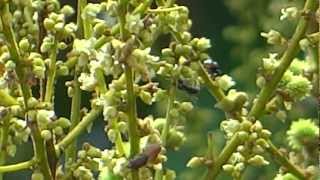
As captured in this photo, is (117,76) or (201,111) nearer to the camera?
(117,76)

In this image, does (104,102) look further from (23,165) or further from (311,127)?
(311,127)

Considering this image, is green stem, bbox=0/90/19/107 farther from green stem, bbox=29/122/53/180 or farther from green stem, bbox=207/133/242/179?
green stem, bbox=207/133/242/179

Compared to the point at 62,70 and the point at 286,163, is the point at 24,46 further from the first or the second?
the point at 286,163

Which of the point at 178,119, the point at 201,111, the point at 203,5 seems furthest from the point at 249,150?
the point at 203,5

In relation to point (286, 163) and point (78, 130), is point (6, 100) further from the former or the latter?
point (286, 163)

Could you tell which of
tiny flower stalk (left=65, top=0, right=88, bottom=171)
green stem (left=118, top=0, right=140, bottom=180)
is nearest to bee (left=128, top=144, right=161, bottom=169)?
green stem (left=118, top=0, right=140, bottom=180)

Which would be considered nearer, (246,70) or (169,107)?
(169,107)

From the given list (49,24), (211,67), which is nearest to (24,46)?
(49,24)
